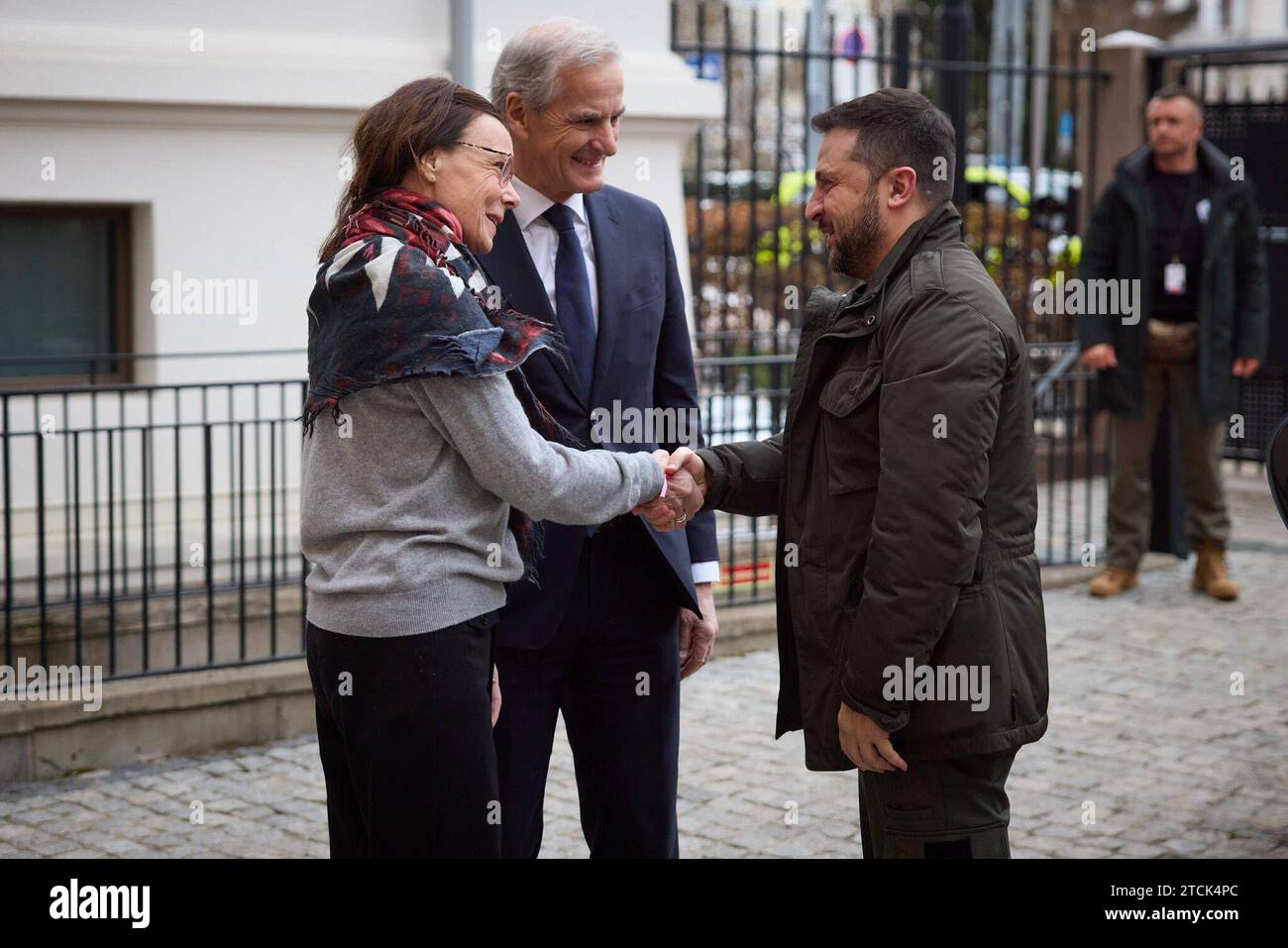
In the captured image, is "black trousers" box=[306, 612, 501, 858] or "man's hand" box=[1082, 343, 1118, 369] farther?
"man's hand" box=[1082, 343, 1118, 369]

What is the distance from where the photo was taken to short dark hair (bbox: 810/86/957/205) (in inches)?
133

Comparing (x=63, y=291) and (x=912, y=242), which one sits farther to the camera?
(x=63, y=291)

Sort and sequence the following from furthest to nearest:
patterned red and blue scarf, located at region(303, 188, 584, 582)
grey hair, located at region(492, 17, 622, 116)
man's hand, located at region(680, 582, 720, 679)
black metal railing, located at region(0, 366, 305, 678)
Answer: black metal railing, located at region(0, 366, 305, 678), man's hand, located at region(680, 582, 720, 679), grey hair, located at region(492, 17, 622, 116), patterned red and blue scarf, located at region(303, 188, 584, 582)

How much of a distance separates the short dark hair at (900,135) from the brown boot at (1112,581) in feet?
20.6

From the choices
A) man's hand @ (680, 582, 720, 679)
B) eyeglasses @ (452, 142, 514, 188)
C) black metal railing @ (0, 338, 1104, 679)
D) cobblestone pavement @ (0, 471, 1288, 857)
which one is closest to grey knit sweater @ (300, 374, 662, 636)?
eyeglasses @ (452, 142, 514, 188)

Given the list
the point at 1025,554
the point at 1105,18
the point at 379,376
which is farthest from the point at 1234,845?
the point at 1105,18

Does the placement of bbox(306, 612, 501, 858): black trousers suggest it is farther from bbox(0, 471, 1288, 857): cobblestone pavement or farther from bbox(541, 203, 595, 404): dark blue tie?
bbox(0, 471, 1288, 857): cobblestone pavement

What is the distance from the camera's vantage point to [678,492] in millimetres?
3736

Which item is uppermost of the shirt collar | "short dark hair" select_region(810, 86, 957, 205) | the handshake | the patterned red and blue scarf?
"short dark hair" select_region(810, 86, 957, 205)

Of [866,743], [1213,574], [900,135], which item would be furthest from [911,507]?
[1213,574]

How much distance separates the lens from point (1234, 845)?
5.49 meters

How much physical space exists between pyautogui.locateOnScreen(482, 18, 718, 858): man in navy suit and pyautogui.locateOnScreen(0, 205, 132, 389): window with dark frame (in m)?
4.56

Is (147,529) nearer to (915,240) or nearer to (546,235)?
(546,235)

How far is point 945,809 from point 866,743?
0.21 metres
